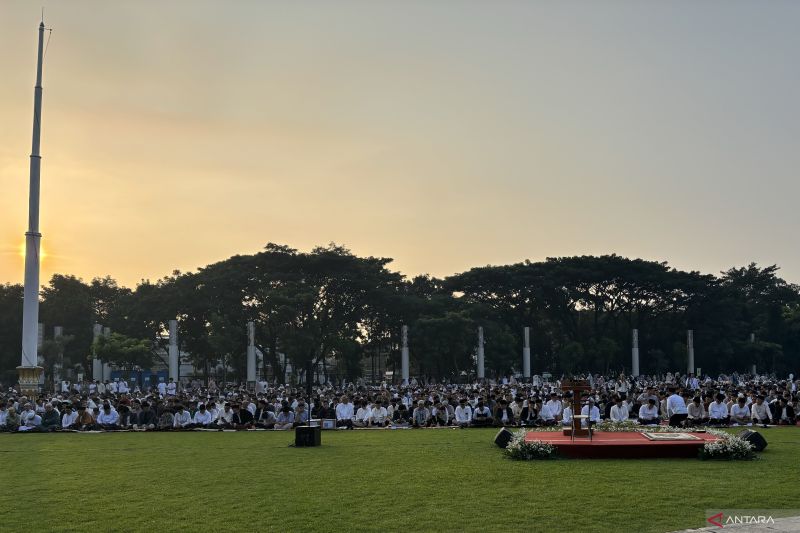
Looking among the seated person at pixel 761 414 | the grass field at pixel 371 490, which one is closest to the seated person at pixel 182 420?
the grass field at pixel 371 490

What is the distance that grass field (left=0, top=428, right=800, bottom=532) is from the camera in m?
8.98

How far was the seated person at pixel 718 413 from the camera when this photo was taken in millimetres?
21781

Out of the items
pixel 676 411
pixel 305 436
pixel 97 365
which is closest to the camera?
pixel 305 436

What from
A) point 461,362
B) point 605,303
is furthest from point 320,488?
point 605,303

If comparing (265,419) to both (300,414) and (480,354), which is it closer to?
(300,414)

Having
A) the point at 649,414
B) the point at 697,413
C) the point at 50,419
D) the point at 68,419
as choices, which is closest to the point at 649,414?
the point at 649,414

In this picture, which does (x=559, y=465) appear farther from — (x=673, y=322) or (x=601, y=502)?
(x=673, y=322)

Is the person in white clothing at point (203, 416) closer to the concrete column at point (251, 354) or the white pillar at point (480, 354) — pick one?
the concrete column at point (251, 354)

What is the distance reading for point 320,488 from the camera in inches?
444

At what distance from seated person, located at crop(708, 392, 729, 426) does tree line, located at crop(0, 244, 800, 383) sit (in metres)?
35.2

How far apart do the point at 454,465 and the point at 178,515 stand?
5489mm

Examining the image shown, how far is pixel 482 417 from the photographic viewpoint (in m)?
23.5

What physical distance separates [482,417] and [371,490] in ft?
41.9

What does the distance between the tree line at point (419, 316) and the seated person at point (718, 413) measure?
35.2 m
